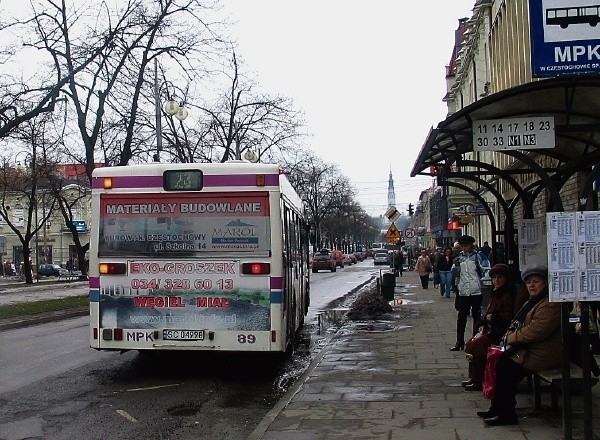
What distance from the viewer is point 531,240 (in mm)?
9867

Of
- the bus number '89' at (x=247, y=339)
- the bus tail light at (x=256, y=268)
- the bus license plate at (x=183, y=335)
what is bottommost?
the bus number '89' at (x=247, y=339)

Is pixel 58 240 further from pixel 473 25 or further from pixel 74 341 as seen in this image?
pixel 74 341

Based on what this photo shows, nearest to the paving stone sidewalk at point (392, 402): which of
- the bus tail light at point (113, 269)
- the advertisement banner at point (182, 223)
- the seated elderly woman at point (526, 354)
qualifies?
the seated elderly woman at point (526, 354)

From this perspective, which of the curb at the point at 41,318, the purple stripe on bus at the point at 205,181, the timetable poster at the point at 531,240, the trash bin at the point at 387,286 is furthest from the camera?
the trash bin at the point at 387,286

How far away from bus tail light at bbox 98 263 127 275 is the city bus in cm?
1

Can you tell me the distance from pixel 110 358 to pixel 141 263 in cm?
342

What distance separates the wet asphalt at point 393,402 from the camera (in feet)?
24.6

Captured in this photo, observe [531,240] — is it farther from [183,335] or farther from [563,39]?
[183,335]

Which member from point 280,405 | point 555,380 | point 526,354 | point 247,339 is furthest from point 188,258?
point 555,380

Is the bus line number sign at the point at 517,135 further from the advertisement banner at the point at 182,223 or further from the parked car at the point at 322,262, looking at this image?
the parked car at the point at 322,262

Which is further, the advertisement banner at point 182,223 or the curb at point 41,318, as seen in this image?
the curb at point 41,318

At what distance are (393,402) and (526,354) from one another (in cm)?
186

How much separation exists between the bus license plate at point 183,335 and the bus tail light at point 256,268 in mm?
966

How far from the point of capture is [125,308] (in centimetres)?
1102
